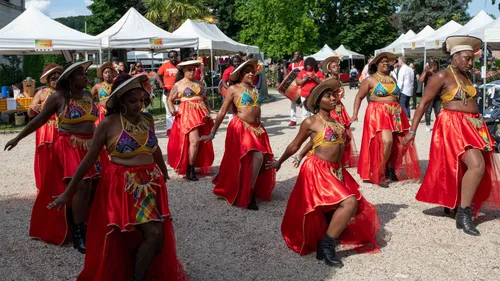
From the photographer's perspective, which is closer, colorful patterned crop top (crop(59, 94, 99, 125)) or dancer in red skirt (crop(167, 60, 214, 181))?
colorful patterned crop top (crop(59, 94, 99, 125))

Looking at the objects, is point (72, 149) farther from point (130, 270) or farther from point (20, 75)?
point (20, 75)

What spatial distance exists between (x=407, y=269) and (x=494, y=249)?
1057 mm

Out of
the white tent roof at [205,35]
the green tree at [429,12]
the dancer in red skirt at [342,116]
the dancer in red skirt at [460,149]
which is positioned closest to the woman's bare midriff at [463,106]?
the dancer in red skirt at [460,149]

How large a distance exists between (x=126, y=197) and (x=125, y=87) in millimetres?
810

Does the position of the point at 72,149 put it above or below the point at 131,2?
below

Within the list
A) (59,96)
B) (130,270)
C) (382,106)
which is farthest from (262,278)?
(382,106)

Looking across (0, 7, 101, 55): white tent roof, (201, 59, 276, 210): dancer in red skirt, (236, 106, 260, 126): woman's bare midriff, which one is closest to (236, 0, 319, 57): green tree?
(0, 7, 101, 55): white tent roof

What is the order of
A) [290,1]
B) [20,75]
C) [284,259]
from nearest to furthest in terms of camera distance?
[284,259]
[20,75]
[290,1]

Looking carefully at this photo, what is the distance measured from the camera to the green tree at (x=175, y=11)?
3186 cm

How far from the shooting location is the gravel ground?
4.75 metres

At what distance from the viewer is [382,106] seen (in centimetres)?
800

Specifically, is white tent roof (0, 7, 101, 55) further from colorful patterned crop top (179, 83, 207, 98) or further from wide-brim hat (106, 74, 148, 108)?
wide-brim hat (106, 74, 148, 108)

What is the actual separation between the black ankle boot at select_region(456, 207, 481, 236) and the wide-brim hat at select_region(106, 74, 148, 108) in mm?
3650

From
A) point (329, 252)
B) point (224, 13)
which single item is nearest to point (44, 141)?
point (329, 252)
